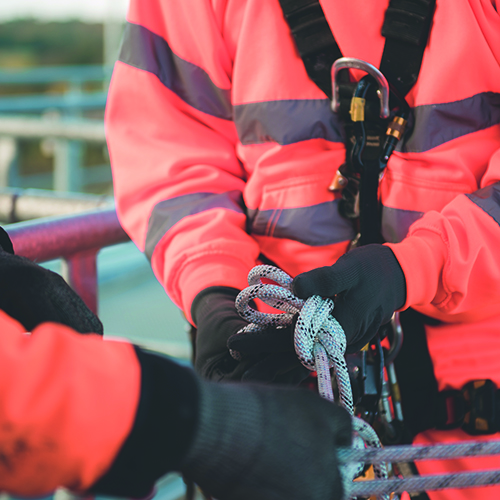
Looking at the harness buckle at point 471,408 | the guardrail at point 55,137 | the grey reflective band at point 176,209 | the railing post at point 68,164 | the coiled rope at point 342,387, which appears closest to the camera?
the coiled rope at point 342,387

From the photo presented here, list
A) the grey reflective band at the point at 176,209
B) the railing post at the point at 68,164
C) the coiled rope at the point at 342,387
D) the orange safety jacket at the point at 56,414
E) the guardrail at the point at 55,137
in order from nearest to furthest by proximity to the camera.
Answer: the orange safety jacket at the point at 56,414, the coiled rope at the point at 342,387, the grey reflective band at the point at 176,209, the guardrail at the point at 55,137, the railing post at the point at 68,164

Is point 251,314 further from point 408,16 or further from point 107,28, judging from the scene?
point 107,28

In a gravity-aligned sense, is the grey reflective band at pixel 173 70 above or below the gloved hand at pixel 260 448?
above

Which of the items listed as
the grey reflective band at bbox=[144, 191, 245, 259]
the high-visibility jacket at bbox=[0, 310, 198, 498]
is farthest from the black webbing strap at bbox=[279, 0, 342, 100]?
the high-visibility jacket at bbox=[0, 310, 198, 498]

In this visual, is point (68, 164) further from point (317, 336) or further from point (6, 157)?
point (317, 336)

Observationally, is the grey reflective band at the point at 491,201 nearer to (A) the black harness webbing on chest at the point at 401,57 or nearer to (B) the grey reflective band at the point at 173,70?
(A) the black harness webbing on chest at the point at 401,57

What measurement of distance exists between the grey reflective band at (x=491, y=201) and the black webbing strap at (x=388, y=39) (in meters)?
0.25

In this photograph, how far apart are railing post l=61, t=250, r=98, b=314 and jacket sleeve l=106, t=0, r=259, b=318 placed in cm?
12

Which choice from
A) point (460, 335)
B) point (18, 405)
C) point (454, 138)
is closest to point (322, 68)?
point (454, 138)

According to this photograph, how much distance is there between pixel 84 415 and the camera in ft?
1.69

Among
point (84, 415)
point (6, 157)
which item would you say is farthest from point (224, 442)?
point (6, 157)

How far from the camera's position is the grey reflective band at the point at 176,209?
3.67 ft

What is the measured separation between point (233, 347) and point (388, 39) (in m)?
0.65

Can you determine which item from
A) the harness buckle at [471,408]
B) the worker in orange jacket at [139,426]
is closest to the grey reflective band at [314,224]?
the harness buckle at [471,408]
